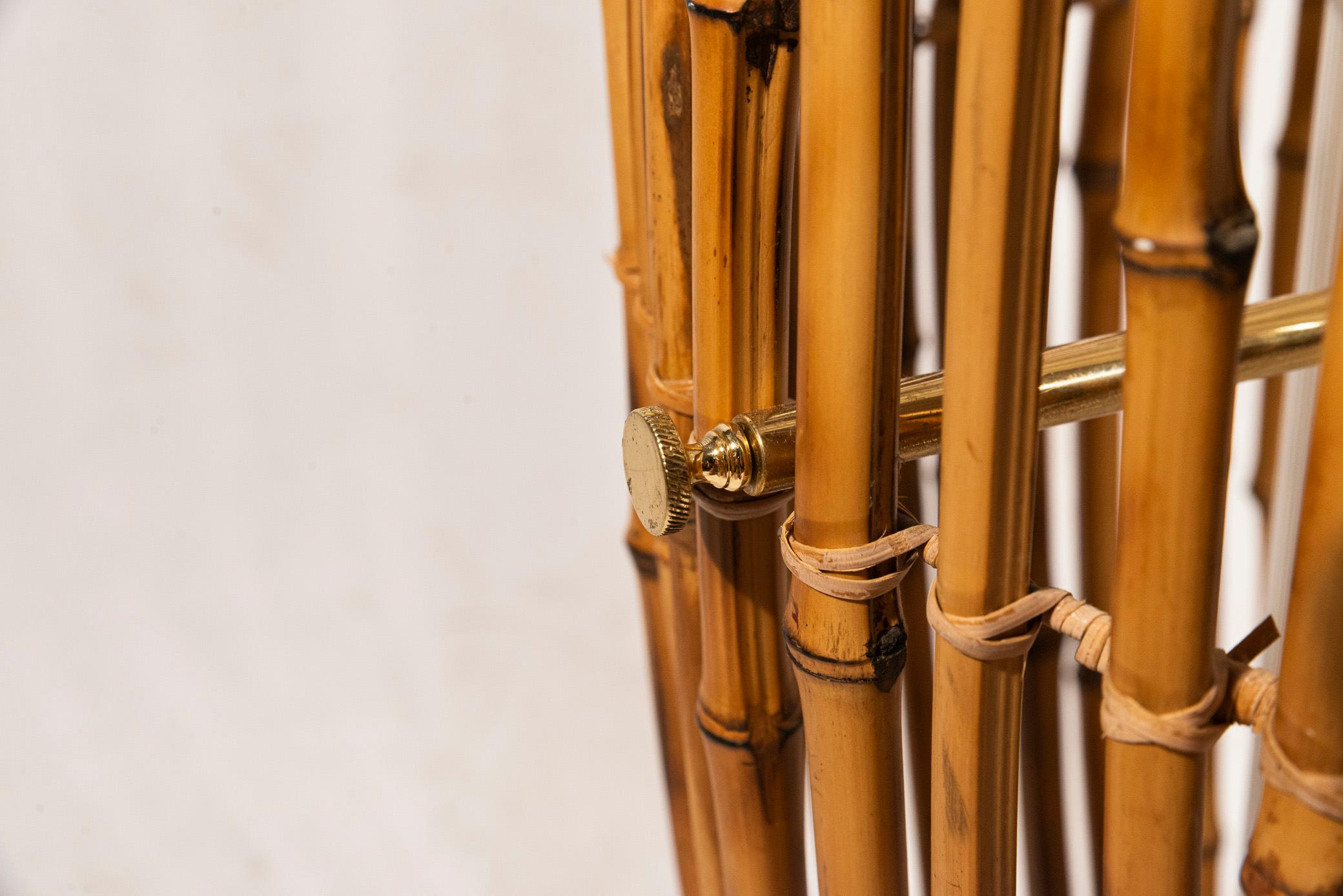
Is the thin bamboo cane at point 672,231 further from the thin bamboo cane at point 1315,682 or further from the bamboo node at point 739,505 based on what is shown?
the thin bamboo cane at point 1315,682

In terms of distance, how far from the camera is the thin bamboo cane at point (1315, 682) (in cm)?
27

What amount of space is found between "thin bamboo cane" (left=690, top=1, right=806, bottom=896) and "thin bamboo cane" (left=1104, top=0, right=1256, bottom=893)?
0.13 metres

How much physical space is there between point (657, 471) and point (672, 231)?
9cm

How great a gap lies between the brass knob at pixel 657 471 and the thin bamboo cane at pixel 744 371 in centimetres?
3

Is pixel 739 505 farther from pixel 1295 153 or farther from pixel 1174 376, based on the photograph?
pixel 1295 153

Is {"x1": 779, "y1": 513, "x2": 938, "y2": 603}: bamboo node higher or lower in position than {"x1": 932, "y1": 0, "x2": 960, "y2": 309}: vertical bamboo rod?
lower

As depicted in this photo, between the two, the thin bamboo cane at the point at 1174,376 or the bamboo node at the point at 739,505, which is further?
the bamboo node at the point at 739,505

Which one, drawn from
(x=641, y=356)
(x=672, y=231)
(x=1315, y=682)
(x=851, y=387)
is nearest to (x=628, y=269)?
(x=641, y=356)

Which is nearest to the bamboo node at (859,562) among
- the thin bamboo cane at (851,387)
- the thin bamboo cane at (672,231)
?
the thin bamboo cane at (851,387)

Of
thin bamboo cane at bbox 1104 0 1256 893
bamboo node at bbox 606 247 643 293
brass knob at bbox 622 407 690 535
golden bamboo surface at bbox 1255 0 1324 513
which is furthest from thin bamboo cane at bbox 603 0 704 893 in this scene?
golden bamboo surface at bbox 1255 0 1324 513

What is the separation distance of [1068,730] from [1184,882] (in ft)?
1.63

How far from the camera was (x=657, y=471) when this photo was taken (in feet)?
1.29

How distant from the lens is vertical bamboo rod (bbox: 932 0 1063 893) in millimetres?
293

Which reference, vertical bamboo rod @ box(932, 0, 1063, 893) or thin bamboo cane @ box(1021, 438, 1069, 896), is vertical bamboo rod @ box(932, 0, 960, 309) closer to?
thin bamboo cane @ box(1021, 438, 1069, 896)
